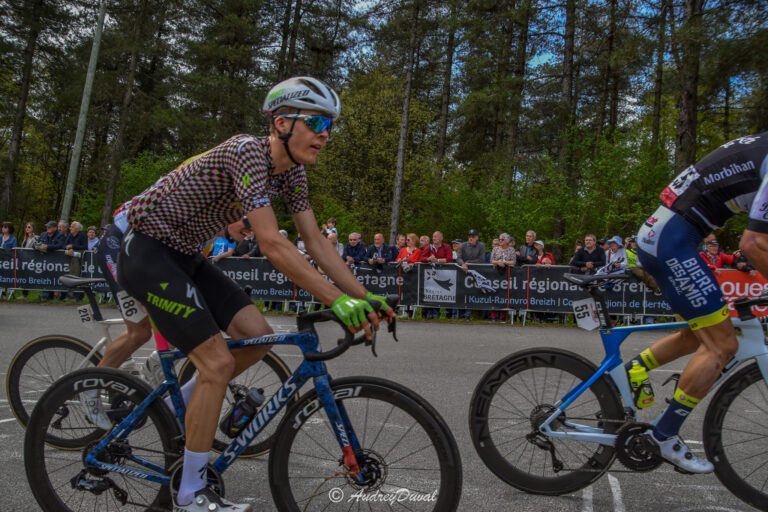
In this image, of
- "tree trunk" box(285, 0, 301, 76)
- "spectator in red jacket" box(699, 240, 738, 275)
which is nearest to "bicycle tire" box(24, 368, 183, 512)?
"spectator in red jacket" box(699, 240, 738, 275)

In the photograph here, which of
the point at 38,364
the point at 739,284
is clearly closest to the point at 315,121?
the point at 38,364

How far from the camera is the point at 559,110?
22.5m

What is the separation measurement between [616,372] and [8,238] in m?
16.6

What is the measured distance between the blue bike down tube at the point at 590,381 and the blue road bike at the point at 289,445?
3.78 feet

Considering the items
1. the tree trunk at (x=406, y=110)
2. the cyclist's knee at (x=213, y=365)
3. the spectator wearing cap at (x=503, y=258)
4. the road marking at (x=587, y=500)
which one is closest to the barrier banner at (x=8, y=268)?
the spectator wearing cap at (x=503, y=258)

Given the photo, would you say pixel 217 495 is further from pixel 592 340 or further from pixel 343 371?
pixel 592 340

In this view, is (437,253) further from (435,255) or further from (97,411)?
(97,411)

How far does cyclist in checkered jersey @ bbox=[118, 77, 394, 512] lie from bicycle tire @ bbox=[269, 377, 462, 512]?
0.29 metres

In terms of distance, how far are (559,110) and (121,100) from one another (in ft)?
65.6

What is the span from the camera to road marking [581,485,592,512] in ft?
10.5

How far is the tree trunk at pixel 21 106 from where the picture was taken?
2702 centimetres

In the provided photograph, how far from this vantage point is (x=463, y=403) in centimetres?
555

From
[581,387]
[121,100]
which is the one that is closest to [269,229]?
[581,387]

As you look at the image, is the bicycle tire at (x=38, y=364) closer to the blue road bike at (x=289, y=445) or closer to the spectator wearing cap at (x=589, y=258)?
the blue road bike at (x=289, y=445)
